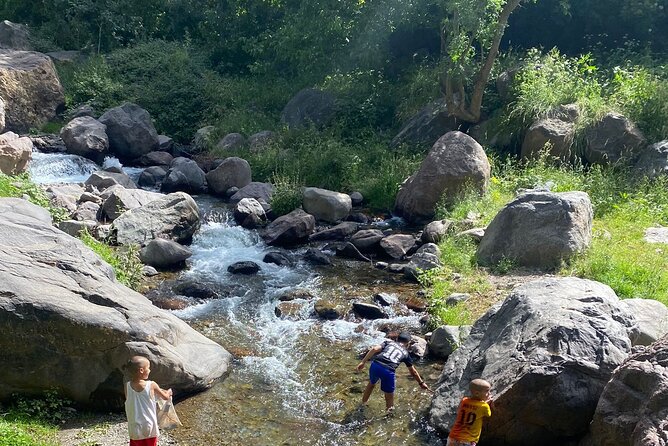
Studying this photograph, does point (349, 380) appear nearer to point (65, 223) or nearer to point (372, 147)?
point (65, 223)

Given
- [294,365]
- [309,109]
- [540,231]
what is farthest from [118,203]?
[309,109]

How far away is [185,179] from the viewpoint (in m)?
18.6

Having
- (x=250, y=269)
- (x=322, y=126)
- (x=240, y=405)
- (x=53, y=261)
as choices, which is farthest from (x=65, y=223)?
(x=322, y=126)

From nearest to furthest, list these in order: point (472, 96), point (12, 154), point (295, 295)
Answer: point (295, 295)
point (12, 154)
point (472, 96)

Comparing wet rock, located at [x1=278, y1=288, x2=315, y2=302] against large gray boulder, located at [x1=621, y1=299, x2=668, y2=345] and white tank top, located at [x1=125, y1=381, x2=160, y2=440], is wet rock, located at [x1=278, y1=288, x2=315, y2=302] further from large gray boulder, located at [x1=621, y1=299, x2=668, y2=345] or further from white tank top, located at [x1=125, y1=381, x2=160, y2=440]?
white tank top, located at [x1=125, y1=381, x2=160, y2=440]

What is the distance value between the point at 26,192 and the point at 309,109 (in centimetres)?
1195

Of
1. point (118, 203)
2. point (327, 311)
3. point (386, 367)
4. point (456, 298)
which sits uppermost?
point (386, 367)

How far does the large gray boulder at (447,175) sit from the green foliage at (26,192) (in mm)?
7970

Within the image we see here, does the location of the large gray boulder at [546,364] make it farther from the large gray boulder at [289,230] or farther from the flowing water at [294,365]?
the large gray boulder at [289,230]

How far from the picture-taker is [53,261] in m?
8.22

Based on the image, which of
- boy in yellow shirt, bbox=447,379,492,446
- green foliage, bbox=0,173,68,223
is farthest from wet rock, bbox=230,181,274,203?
boy in yellow shirt, bbox=447,379,492,446

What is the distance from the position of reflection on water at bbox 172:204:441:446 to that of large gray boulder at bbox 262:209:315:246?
134cm

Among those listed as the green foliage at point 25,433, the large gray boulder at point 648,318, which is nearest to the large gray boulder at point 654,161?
the large gray boulder at point 648,318

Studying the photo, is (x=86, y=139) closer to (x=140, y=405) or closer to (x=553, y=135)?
(x=553, y=135)
